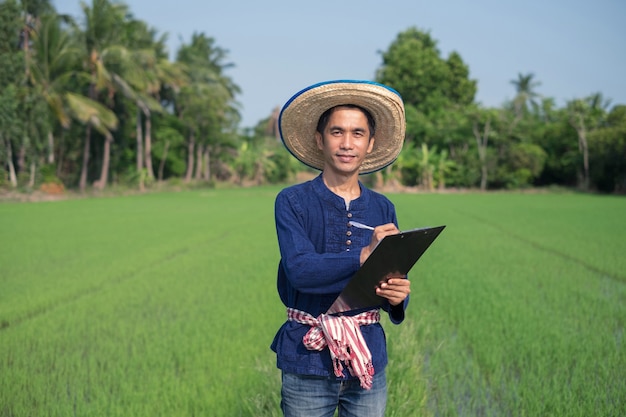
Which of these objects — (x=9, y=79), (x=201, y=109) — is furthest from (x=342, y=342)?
(x=201, y=109)

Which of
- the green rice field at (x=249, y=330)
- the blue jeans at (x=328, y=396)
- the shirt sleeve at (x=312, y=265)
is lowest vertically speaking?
the green rice field at (x=249, y=330)

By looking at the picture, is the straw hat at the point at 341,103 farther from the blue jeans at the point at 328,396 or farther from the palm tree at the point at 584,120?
the palm tree at the point at 584,120

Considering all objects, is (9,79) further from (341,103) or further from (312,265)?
(312,265)

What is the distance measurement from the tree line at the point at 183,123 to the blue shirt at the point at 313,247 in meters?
18.7

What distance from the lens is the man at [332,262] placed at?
1354 mm

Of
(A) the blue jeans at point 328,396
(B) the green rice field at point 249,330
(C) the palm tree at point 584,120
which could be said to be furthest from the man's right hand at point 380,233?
(C) the palm tree at point 584,120

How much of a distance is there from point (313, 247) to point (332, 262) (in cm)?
10

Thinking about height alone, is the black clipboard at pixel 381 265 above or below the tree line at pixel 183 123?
below

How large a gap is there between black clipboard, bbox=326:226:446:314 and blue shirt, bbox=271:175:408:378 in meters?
0.04

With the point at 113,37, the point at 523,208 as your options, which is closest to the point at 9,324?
the point at 523,208

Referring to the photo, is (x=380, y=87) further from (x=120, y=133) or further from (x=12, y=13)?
(x=120, y=133)

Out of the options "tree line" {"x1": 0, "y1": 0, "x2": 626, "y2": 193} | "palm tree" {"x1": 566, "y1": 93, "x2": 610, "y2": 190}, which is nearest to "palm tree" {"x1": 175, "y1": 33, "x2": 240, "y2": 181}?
"tree line" {"x1": 0, "y1": 0, "x2": 626, "y2": 193}

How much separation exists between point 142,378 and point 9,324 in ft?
6.54

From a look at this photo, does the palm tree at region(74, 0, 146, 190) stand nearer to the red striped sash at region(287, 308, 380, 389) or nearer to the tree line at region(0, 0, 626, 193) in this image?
the tree line at region(0, 0, 626, 193)
